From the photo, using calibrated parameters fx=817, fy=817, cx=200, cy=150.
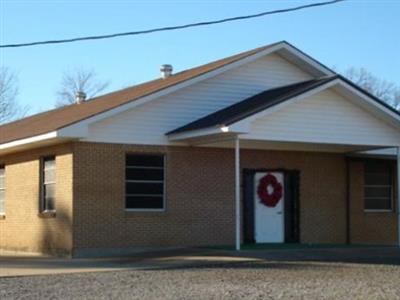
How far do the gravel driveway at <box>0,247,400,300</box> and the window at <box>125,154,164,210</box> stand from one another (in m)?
4.68

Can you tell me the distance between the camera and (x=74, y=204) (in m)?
21.3

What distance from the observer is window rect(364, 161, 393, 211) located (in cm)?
2662

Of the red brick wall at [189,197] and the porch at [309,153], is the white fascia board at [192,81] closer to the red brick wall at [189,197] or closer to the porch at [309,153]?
the red brick wall at [189,197]

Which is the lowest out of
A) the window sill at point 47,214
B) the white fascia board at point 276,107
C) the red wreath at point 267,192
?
the window sill at point 47,214

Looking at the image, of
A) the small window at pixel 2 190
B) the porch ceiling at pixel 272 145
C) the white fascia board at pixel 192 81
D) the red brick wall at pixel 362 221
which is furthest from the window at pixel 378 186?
the small window at pixel 2 190

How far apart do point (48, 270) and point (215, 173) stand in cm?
689

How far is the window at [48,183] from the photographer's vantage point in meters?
22.8

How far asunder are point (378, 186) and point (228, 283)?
13.3 m

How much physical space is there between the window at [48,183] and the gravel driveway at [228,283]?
626 centimetres

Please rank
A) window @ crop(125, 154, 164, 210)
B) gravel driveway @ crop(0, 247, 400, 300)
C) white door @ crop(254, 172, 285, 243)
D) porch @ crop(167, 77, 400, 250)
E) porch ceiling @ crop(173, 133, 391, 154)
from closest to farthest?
1. gravel driveway @ crop(0, 247, 400, 300)
2. porch @ crop(167, 77, 400, 250)
3. porch ceiling @ crop(173, 133, 391, 154)
4. window @ crop(125, 154, 164, 210)
5. white door @ crop(254, 172, 285, 243)

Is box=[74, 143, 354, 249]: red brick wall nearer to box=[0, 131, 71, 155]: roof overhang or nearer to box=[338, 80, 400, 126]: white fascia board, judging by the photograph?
box=[0, 131, 71, 155]: roof overhang

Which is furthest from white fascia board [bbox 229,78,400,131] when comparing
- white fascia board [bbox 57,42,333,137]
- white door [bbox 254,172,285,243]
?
white door [bbox 254,172,285,243]

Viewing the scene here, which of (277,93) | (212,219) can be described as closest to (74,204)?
(212,219)

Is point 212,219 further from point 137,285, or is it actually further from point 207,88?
point 137,285
